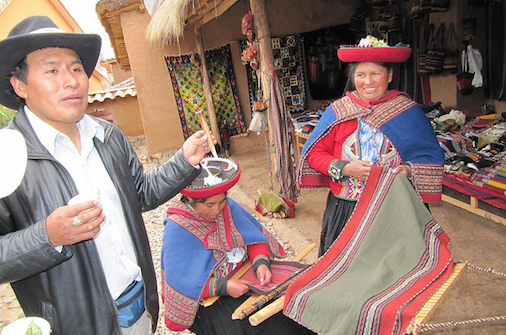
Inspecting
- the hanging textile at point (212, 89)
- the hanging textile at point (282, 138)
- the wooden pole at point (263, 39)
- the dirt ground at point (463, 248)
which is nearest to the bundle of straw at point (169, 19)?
the hanging textile at point (212, 89)

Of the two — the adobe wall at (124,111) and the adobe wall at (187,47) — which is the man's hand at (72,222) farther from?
the adobe wall at (124,111)

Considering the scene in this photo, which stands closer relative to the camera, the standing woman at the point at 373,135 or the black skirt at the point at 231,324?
the black skirt at the point at 231,324

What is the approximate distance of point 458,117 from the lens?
4973 mm

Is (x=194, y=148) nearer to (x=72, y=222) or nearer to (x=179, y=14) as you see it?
(x=72, y=222)

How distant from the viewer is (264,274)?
6.17ft

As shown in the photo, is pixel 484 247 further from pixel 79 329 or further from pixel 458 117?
pixel 79 329

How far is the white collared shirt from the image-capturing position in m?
1.33

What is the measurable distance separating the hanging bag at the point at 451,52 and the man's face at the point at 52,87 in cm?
561

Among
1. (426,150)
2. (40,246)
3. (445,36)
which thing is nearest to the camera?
(40,246)

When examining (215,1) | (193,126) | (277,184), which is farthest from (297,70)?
(277,184)

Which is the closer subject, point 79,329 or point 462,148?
point 79,329

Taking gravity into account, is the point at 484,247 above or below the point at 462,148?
below

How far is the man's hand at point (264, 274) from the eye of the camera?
186 cm

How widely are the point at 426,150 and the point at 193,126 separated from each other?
671cm
